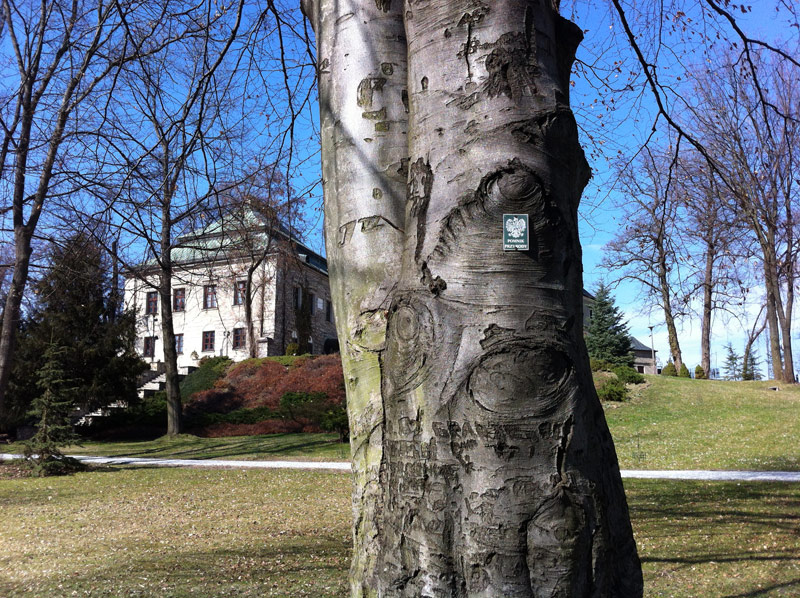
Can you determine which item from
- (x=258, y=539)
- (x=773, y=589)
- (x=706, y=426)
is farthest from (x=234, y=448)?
(x=773, y=589)

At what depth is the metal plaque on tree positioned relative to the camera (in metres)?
1.83

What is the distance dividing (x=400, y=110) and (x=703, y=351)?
3232cm

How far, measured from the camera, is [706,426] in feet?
51.7

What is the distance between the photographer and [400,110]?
2365 mm

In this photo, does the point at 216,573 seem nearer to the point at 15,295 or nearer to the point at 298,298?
the point at 15,295

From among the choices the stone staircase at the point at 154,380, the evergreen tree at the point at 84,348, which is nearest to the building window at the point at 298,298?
the stone staircase at the point at 154,380

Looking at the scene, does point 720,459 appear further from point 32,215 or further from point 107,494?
point 32,215

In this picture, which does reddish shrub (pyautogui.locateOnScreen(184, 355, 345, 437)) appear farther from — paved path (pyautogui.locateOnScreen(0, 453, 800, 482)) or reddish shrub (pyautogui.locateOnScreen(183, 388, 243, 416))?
paved path (pyautogui.locateOnScreen(0, 453, 800, 482))

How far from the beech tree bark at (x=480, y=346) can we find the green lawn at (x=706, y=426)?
1057cm

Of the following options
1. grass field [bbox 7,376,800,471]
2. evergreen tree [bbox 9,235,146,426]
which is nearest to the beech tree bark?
grass field [bbox 7,376,800,471]

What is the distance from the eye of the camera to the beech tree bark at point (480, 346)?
66.6 inches

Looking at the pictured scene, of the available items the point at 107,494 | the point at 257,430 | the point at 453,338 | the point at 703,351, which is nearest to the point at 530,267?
the point at 453,338

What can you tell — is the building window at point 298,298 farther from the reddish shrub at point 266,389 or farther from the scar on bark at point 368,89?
the scar on bark at point 368,89

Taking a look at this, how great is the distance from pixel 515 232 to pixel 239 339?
38.8 metres
